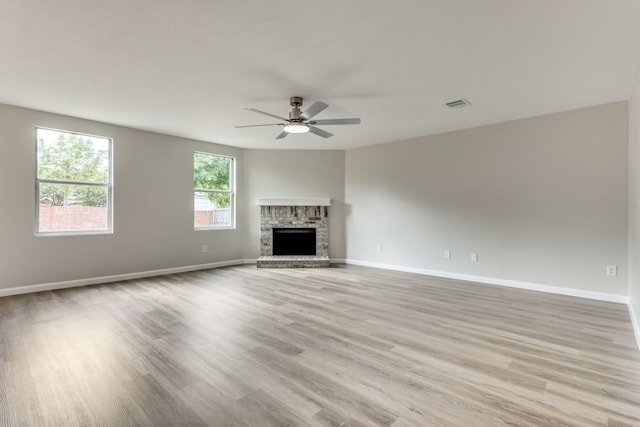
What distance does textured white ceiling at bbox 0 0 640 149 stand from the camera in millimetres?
2139

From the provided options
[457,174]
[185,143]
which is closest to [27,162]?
[185,143]

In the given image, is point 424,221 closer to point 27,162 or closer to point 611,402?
point 611,402

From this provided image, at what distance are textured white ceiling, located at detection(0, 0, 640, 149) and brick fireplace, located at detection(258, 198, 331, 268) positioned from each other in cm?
262

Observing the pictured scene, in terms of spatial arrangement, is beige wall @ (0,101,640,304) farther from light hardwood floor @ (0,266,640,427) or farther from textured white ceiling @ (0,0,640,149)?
light hardwood floor @ (0,266,640,427)

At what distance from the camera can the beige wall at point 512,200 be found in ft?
13.0

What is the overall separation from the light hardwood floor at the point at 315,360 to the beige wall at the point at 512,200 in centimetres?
63

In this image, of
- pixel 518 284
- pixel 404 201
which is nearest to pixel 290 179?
pixel 404 201

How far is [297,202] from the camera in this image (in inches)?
262

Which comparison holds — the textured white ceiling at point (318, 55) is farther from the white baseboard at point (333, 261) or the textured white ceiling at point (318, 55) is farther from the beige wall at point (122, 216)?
the white baseboard at point (333, 261)

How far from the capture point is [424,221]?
5.63 metres

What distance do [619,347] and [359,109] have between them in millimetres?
3570

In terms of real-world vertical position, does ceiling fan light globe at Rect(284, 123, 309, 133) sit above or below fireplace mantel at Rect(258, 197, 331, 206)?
above

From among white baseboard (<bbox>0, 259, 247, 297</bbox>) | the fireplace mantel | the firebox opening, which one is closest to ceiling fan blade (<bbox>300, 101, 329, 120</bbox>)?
the fireplace mantel

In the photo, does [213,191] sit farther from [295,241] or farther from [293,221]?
[295,241]
